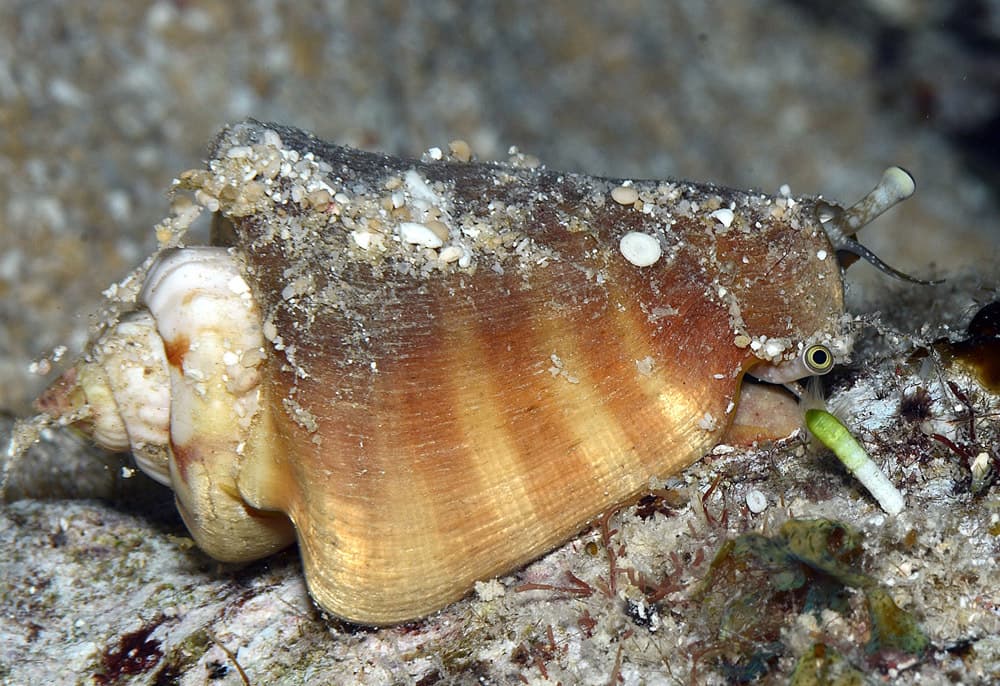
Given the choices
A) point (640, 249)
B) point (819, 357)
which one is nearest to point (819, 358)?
point (819, 357)

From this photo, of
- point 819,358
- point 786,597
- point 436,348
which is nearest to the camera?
point 786,597

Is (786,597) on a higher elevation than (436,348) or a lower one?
lower

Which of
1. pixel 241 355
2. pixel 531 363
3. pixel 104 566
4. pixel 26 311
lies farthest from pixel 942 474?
pixel 26 311

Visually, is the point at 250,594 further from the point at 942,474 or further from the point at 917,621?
the point at 942,474

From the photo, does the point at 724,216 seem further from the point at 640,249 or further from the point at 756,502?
the point at 756,502

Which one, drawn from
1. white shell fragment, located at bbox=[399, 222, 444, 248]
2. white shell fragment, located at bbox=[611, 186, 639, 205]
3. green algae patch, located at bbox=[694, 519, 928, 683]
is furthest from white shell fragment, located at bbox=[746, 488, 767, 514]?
white shell fragment, located at bbox=[399, 222, 444, 248]

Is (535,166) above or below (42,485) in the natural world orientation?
above
